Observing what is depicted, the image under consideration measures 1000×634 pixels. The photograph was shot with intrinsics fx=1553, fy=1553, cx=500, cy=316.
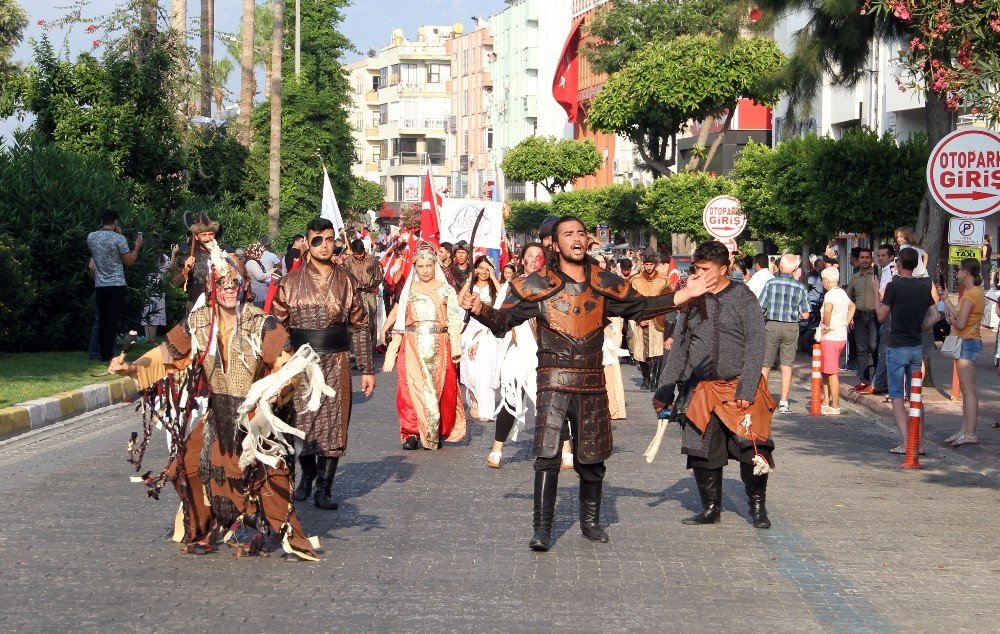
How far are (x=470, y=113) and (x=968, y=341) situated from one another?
406 ft

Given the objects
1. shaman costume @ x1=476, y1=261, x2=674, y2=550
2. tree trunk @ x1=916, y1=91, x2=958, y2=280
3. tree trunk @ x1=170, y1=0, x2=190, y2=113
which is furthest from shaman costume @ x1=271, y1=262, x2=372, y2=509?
tree trunk @ x1=170, y1=0, x2=190, y2=113

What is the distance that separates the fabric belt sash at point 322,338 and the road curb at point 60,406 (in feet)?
10.8

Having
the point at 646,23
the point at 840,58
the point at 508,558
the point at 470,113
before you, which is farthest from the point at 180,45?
the point at 470,113

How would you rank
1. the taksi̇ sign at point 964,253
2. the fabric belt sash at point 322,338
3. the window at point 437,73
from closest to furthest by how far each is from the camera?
the fabric belt sash at point 322,338, the taksi̇ sign at point 964,253, the window at point 437,73

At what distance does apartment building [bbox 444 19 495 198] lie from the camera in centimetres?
13175

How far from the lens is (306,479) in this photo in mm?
10352

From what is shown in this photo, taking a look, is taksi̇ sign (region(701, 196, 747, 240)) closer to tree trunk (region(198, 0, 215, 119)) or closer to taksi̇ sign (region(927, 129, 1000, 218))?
tree trunk (region(198, 0, 215, 119))

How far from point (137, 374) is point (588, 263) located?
2.55 m

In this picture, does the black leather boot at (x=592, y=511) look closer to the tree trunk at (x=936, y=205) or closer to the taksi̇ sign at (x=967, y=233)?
the taksi̇ sign at (x=967, y=233)

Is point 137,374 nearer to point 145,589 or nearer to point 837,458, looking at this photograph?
point 145,589

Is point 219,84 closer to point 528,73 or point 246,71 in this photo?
point 246,71

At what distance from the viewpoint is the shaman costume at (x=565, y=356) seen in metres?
8.62

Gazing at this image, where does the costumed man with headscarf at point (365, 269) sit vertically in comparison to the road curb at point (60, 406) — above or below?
above

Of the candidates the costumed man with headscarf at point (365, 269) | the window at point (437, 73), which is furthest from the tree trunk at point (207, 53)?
the window at point (437, 73)
